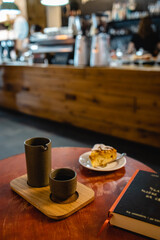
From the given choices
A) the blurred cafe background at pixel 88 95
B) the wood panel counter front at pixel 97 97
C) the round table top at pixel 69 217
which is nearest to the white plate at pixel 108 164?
the round table top at pixel 69 217

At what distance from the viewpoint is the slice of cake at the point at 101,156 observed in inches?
40.6

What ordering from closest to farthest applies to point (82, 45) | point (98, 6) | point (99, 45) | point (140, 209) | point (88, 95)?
point (140, 209), point (99, 45), point (82, 45), point (88, 95), point (98, 6)

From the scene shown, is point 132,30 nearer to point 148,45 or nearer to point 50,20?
point 148,45

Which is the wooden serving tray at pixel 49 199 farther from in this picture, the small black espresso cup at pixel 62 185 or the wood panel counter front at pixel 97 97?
the wood panel counter front at pixel 97 97

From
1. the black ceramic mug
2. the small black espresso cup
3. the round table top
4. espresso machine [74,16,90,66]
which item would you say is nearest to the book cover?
the round table top

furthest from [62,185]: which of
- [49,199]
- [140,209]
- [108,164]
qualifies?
[108,164]

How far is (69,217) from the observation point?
74 cm

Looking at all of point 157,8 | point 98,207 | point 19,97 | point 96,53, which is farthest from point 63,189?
point 157,8

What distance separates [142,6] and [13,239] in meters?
6.13

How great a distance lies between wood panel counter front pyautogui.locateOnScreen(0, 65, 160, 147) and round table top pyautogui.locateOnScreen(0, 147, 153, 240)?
5.90ft

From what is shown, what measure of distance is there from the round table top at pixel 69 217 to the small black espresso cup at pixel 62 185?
7 centimetres

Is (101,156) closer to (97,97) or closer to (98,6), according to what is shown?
(97,97)

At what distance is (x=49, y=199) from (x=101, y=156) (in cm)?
32

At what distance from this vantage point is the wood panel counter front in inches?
107
